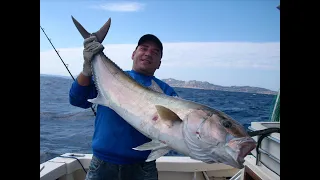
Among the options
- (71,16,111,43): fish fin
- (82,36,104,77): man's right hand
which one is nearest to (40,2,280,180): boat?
(82,36,104,77): man's right hand

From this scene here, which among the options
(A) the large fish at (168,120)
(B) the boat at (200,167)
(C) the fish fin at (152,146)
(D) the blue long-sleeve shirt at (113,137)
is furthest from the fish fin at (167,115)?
(B) the boat at (200,167)

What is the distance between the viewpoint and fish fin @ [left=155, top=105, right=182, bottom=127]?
1836 millimetres

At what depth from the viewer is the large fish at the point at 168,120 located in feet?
5.19

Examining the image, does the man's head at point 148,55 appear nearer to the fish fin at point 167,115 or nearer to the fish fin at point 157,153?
the fish fin at point 167,115

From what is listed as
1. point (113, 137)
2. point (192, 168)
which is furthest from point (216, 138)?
point (192, 168)

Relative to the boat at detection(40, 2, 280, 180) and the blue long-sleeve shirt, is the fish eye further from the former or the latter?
the boat at detection(40, 2, 280, 180)

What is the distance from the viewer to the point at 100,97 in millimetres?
2268

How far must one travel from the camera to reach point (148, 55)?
2.55 m

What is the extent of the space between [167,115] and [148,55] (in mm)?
868

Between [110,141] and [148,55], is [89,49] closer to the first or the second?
[148,55]
